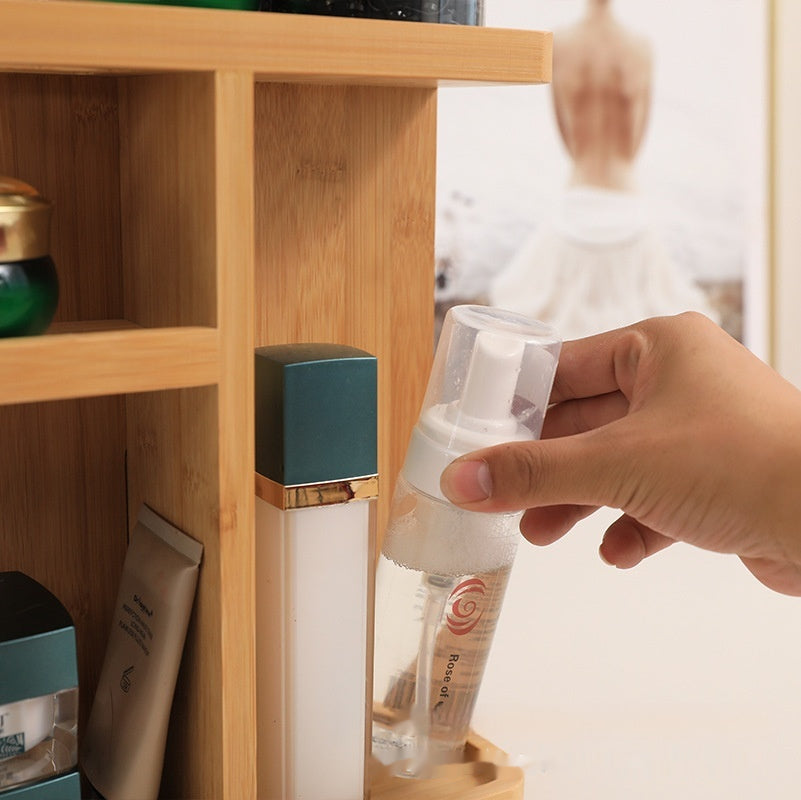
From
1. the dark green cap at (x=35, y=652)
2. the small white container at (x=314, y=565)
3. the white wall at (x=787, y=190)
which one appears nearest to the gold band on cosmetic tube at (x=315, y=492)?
the small white container at (x=314, y=565)

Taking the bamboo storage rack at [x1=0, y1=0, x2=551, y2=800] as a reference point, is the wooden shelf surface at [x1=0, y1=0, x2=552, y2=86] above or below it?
above

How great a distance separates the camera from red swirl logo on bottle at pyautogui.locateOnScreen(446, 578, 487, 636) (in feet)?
1.78

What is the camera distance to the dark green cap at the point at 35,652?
48 cm

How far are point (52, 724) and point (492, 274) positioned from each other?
1.34 metres

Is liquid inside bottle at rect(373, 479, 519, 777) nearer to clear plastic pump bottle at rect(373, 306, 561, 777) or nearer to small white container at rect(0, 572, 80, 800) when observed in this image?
clear plastic pump bottle at rect(373, 306, 561, 777)

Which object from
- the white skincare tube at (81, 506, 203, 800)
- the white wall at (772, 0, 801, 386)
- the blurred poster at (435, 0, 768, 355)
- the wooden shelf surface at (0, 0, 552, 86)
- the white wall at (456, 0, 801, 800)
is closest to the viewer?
the wooden shelf surface at (0, 0, 552, 86)

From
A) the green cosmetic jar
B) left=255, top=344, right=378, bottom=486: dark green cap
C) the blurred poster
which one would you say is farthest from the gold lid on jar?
the blurred poster

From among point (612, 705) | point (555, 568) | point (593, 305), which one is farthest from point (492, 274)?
point (612, 705)

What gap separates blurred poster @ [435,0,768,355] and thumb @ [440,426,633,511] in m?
1.23

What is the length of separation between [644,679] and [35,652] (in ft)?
1.37

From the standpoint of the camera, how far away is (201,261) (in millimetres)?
470

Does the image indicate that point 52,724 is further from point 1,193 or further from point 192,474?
point 1,193

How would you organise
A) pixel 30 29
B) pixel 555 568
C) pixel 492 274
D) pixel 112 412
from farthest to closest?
pixel 492 274 → pixel 555 568 → pixel 112 412 → pixel 30 29

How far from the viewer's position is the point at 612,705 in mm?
708
